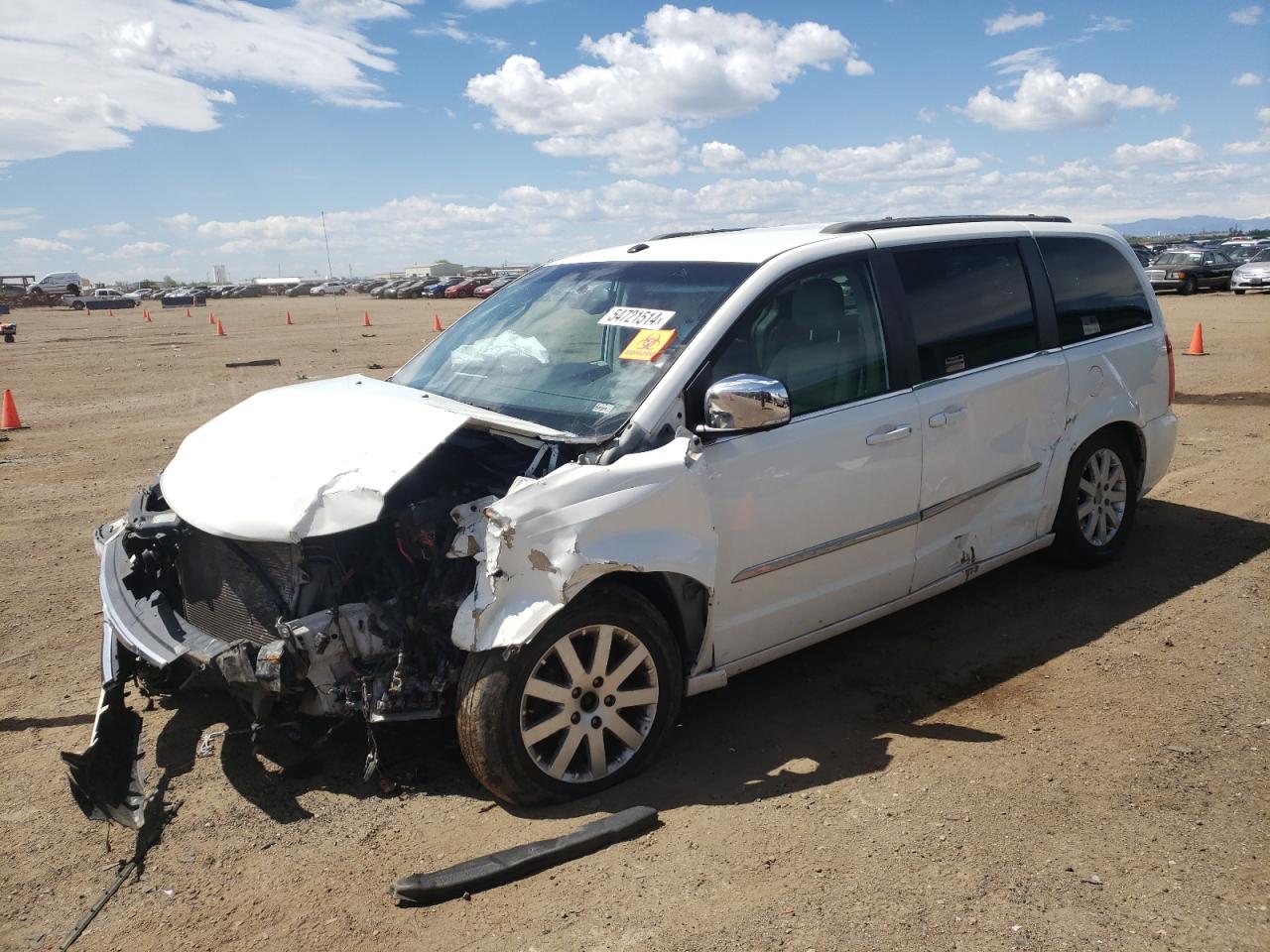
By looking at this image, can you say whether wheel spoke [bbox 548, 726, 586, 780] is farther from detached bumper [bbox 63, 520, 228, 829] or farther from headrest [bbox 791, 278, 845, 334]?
headrest [bbox 791, 278, 845, 334]

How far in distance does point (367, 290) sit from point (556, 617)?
320 ft

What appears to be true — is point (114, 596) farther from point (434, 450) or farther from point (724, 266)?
point (724, 266)

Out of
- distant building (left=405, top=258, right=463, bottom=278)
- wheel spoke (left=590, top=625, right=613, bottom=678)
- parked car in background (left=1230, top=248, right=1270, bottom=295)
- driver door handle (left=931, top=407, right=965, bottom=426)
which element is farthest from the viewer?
distant building (left=405, top=258, right=463, bottom=278)

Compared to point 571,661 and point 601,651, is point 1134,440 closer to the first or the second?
point 601,651

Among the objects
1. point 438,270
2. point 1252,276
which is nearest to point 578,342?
point 1252,276

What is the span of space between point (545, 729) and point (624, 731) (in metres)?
0.33

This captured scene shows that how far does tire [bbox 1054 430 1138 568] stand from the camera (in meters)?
5.46

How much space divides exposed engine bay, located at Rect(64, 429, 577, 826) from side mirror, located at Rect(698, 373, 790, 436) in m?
0.57

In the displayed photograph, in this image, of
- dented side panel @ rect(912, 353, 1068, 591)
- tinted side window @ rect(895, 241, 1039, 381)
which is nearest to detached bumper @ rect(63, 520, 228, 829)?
dented side panel @ rect(912, 353, 1068, 591)

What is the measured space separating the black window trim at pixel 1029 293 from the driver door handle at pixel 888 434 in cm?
24

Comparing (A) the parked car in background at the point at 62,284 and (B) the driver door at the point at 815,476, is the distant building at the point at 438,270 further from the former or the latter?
(B) the driver door at the point at 815,476

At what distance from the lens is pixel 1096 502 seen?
18.6 feet

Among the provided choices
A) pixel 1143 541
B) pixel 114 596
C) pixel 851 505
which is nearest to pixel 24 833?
pixel 114 596

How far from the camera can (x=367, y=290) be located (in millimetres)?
95812
